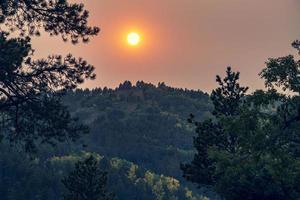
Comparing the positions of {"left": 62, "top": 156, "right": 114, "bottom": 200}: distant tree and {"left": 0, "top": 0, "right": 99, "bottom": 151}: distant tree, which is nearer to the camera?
{"left": 0, "top": 0, "right": 99, "bottom": 151}: distant tree

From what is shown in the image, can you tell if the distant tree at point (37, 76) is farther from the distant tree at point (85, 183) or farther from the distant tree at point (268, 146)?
the distant tree at point (85, 183)

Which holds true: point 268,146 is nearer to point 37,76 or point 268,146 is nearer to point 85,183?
point 37,76

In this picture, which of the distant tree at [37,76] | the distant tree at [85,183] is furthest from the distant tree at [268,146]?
the distant tree at [85,183]

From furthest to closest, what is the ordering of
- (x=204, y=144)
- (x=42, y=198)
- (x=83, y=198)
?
(x=42, y=198)
(x=83, y=198)
(x=204, y=144)

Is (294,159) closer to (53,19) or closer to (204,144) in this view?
(53,19)

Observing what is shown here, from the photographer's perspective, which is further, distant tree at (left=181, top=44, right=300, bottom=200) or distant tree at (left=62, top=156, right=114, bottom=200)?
distant tree at (left=62, top=156, right=114, bottom=200)

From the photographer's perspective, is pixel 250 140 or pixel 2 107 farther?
pixel 250 140

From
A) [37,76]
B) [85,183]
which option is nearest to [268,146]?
[37,76]

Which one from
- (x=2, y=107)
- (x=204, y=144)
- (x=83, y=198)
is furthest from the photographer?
(x=83, y=198)

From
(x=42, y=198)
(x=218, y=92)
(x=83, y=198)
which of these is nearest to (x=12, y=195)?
(x=42, y=198)

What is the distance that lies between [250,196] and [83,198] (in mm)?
37336

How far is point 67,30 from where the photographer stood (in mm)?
23344

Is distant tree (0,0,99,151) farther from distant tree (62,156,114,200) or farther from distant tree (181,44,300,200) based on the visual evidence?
distant tree (62,156,114,200)

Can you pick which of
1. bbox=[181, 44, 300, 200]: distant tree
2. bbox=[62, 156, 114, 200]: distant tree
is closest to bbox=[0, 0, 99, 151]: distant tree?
bbox=[181, 44, 300, 200]: distant tree
